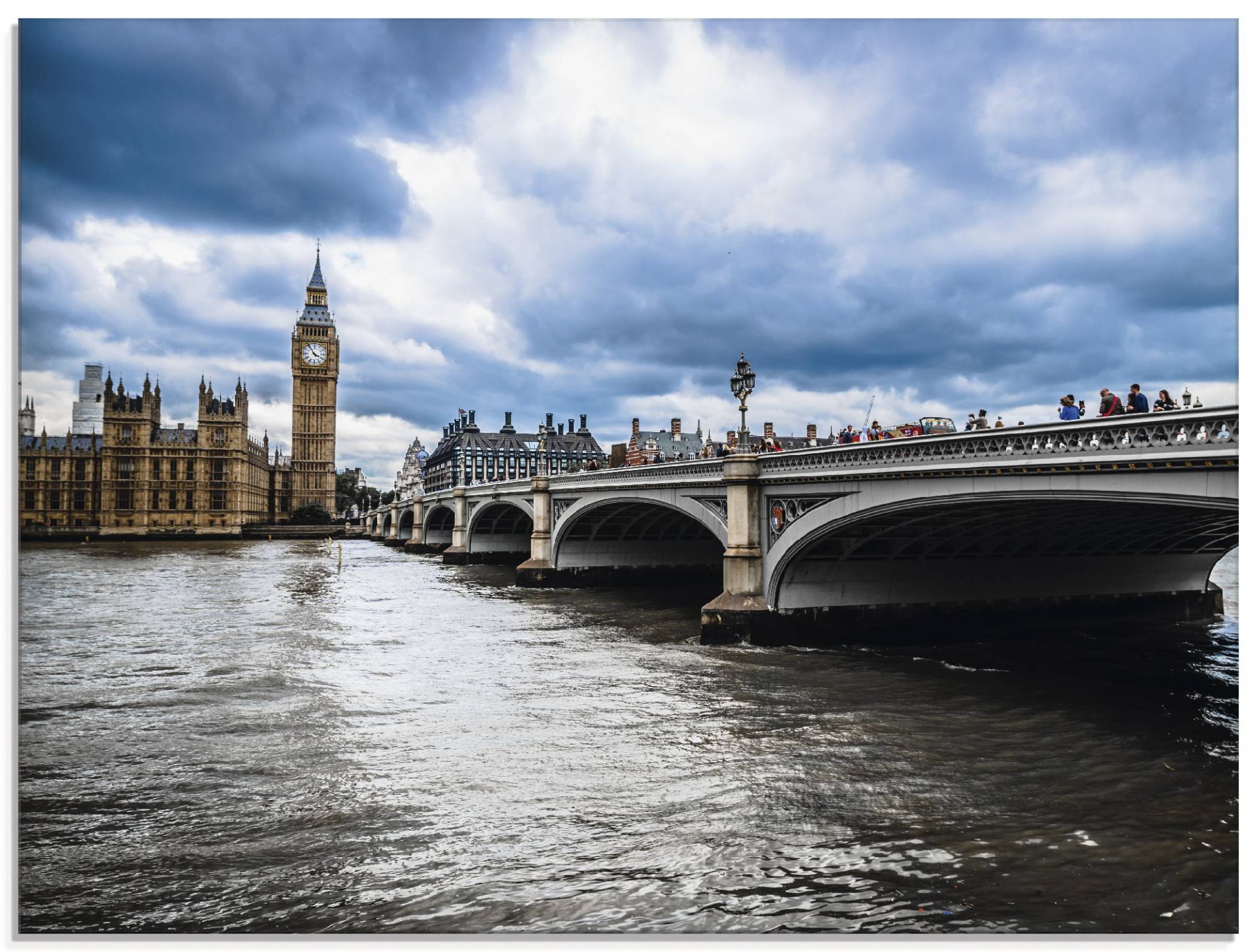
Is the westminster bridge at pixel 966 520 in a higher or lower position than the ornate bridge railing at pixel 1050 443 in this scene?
lower

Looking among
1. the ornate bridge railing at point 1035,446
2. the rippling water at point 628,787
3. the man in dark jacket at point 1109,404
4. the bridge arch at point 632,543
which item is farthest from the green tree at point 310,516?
the man in dark jacket at point 1109,404

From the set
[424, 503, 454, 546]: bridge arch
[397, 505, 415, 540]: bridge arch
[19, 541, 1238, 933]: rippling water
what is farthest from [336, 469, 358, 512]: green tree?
[19, 541, 1238, 933]: rippling water

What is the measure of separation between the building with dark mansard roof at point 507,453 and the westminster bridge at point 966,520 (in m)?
107

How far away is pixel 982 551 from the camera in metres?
24.3

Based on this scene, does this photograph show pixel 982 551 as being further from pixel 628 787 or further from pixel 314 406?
pixel 314 406

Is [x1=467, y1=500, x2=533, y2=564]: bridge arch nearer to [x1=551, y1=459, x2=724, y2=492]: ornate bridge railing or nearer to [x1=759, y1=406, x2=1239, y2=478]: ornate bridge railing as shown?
[x1=551, y1=459, x2=724, y2=492]: ornate bridge railing

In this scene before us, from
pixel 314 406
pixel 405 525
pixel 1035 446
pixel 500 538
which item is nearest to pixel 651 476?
pixel 1035 446

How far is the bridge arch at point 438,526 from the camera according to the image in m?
81.3

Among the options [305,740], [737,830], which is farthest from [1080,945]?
[305,740]

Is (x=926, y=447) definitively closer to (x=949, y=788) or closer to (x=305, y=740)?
(x=949, y=788)

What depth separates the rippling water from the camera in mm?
7551

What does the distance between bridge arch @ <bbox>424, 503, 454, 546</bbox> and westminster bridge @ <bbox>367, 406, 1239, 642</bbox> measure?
47.7 metres

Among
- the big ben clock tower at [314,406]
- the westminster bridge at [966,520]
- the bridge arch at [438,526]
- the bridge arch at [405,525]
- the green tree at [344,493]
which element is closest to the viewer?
the westminster bridge at [966,520]

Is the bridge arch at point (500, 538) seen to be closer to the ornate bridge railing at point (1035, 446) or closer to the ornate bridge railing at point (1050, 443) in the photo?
the ornate bridge railing at point (1035, 446)
